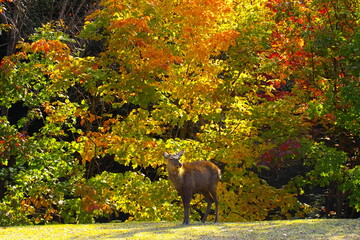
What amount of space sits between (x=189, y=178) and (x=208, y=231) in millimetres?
1449

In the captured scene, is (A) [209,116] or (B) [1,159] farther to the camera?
(A) [209,116]

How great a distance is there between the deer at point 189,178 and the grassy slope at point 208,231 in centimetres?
58

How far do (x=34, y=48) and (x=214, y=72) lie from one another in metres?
4.37

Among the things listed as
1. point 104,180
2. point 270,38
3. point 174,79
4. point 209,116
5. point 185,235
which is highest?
point 270,38

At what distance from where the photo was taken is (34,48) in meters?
12.9

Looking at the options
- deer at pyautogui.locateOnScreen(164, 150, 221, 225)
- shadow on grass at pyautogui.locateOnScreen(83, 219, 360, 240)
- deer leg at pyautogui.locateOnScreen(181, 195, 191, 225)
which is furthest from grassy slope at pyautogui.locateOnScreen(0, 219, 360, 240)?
deer at pyautogui.locateOnScreen(164, 150, 221, 225)

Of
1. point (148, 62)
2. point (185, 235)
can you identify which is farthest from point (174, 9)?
point (185, 235)

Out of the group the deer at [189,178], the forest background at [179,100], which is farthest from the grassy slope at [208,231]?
the forest background at [179,100]

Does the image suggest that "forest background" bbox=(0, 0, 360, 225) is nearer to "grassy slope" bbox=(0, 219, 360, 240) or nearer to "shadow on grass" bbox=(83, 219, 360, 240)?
"grassy slope" bbox=(0, 219, 360, 240)

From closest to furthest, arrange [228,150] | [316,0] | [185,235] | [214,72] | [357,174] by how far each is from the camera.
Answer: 1. [185,235]
2. [357,174]
3. [316,0]
4. [228,150]
5. [214,72]

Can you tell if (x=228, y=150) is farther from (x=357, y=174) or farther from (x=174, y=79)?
(x=357, y=174)

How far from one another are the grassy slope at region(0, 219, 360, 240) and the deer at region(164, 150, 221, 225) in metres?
0.58

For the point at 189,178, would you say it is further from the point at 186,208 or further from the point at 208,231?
the point at 208,231

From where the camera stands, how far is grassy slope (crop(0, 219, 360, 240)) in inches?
318
